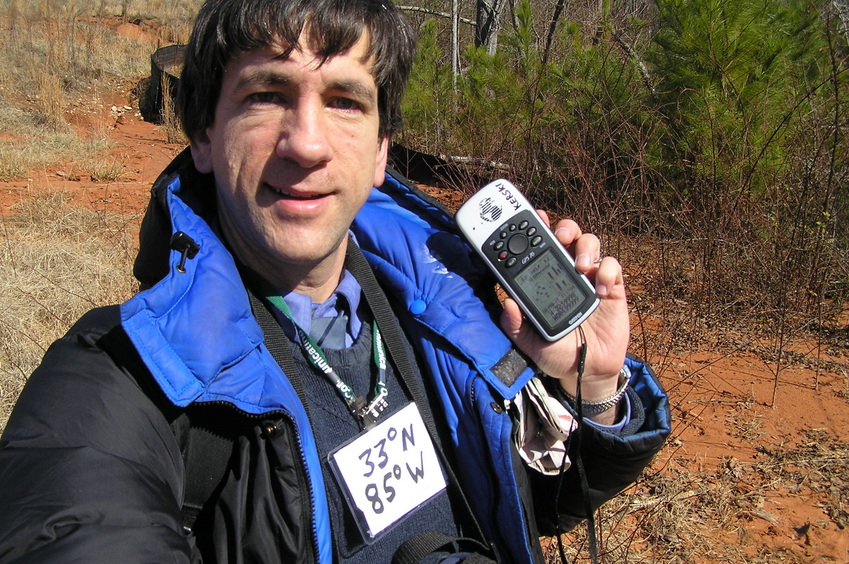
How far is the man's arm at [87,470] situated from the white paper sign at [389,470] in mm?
373

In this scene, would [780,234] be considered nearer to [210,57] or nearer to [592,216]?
[592,216]

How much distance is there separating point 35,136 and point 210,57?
28.6 feet

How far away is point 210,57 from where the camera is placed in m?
1.43

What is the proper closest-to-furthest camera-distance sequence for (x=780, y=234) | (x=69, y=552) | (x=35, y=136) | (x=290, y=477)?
(x=69, y=552) → (x=290, y=477) → (x=780, y=234) → (x=35, y=136)

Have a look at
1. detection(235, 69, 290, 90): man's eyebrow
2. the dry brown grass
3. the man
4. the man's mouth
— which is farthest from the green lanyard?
the dry brown grass

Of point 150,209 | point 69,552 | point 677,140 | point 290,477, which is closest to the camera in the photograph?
point 69,552

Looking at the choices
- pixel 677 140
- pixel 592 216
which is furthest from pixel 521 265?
pixel 677 140

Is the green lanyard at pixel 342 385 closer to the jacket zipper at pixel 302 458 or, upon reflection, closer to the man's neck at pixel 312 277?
the man's neck at pixel 312 277

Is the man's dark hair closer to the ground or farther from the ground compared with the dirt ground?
farther from the ground

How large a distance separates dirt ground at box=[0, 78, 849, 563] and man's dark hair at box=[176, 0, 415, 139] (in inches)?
81.5

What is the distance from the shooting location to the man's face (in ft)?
4.44

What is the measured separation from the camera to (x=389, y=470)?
1438 millimetres

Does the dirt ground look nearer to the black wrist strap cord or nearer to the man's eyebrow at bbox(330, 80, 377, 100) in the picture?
the black wrist strap cord

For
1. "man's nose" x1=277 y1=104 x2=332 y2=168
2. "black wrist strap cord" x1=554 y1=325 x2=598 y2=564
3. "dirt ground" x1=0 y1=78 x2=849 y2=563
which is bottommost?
"dirt ground" x1=0 y1=78 x2=849 y2=563
